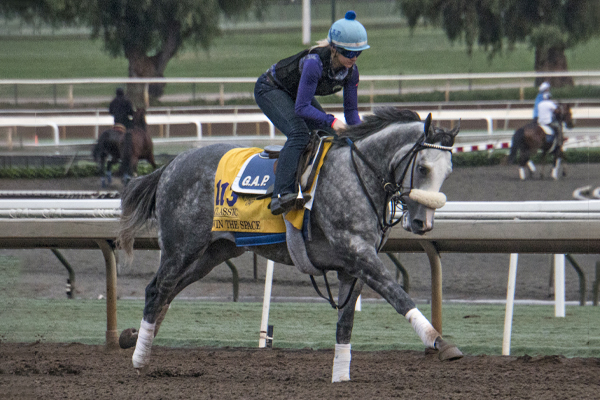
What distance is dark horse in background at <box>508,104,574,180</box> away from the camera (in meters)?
9.35

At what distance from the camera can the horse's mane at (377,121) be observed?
3.68 metres

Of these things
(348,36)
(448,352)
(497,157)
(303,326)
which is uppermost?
(348,36)

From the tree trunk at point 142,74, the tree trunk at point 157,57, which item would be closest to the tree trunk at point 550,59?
the tree trunk at point 157,57

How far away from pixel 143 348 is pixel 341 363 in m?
1.01

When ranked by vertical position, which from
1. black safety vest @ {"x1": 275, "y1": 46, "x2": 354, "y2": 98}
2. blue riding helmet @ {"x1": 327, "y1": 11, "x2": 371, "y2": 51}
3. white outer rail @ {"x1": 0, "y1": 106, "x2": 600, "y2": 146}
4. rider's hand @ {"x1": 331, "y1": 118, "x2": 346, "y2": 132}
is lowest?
white outer rail @ {"x1": 0, "y1": 106, "x2": 600, "y2": 146}

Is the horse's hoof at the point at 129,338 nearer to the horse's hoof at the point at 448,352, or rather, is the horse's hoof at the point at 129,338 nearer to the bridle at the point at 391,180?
the bridle at the point at 391,180

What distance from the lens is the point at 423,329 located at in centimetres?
315

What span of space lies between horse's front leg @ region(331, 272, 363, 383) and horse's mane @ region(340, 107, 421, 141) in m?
0.64

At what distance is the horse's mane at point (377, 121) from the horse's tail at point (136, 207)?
1.19 m

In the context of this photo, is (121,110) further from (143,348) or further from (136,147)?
(143,348)

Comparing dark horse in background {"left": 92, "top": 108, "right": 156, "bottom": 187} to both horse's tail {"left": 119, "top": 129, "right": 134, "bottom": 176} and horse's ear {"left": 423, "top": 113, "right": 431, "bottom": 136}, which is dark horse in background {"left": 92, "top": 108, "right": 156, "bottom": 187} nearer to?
horse's tail {"left": 119, "top": 129, "right": 134, "bottom": 176}

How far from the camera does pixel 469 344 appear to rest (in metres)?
4.68

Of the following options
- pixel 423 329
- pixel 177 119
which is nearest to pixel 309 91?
pixel 423 329

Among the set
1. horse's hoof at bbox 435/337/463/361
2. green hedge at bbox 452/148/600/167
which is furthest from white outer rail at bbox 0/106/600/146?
horse's hoof at bbox 435/337/463/361
